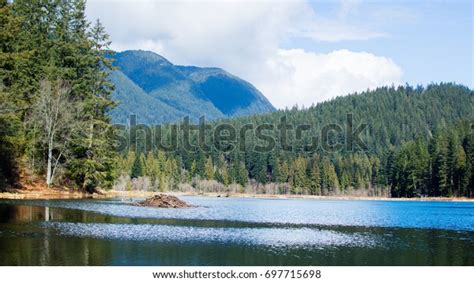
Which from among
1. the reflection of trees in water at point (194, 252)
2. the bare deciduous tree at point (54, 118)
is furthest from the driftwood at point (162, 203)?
the reflection of trees in water at point (194, 252)

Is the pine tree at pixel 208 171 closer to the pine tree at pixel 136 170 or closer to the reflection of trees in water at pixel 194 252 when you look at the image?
the pine tree at pixel 136 170

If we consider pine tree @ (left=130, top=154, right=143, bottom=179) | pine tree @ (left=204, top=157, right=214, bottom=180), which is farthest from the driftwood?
pine tree @ (left=204, top=157, right=214, bottom=180)

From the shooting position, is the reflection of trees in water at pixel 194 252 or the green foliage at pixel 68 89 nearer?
the reflection of trees in water at pixel 194 252

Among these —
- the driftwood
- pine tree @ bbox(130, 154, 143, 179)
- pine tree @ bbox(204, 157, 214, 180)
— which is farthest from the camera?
pine tree @ bbox(204, 157, 214, 180)

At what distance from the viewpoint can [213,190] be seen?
18088 centimetres

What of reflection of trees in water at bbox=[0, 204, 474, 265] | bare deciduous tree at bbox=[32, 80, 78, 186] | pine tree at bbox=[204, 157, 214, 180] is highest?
bare deciduous tree at bbox=[32, 80, 78, 186]

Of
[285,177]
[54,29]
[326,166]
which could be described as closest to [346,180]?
[326,166]

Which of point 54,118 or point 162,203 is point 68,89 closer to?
point 54,118

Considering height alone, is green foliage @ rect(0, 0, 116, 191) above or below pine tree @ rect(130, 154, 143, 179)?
above

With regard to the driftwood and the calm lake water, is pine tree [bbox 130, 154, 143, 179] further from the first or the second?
the calm lake water

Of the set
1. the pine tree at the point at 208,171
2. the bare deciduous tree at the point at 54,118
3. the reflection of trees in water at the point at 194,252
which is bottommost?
the reflection of trees in water at the point at 194,252

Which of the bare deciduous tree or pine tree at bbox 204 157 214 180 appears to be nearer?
the bare deciduous tree
